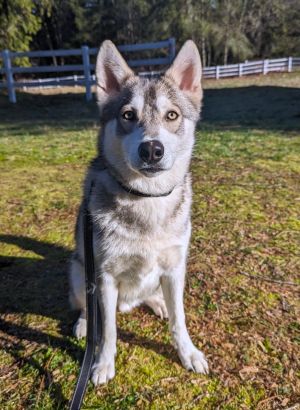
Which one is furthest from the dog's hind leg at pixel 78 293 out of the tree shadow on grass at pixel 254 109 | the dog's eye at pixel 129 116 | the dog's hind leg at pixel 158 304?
the tree shadow on grass at pixel 254 109

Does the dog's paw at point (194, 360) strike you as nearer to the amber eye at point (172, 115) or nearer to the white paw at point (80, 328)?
the white paw at point (80, 328)

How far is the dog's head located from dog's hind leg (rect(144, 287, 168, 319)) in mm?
888

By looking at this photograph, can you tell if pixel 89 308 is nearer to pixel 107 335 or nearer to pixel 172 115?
pixel 107 335

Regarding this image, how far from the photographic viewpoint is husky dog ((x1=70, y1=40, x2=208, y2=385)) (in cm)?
211

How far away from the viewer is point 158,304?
2.65 metres

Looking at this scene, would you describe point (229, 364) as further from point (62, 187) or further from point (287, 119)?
point (287, 119)

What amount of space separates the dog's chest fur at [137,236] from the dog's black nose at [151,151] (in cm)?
33

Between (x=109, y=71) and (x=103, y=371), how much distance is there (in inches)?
78.7

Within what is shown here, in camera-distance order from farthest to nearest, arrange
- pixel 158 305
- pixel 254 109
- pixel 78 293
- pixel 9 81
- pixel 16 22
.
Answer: pixel 16 22 → pixel 9 81 → pixel 254 109 → pixel 158 305 → pixel 78 293

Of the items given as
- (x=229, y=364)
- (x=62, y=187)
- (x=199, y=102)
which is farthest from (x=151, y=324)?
(x=62, y=187)

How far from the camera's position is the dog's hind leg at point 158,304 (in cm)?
262

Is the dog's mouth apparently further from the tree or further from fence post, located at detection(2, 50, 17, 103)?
the tree

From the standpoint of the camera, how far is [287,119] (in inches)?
375

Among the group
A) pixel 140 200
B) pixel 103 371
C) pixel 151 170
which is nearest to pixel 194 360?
pixel 103 371
